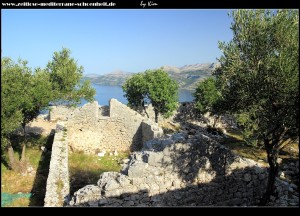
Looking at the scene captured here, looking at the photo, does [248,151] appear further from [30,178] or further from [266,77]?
[30,178]

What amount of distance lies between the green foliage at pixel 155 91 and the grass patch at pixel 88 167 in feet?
54.2

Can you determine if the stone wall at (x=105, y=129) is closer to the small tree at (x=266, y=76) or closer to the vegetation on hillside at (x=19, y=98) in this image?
the vegetation on hillside at (x=19, y=98)

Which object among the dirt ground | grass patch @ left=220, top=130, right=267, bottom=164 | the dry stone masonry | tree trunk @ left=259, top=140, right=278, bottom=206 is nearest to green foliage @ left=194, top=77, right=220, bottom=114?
grass patch @ left=220, top=130, right=267, bottom=164

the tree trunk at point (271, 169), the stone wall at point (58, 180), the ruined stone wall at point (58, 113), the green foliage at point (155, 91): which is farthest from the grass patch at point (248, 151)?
the ruined stone wall at point (58, 113)

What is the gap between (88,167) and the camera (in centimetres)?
2464

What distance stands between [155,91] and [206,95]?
7.70 meters

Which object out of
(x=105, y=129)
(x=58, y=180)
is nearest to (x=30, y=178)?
(x=58, y=180)

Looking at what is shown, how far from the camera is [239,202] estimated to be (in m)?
15.8

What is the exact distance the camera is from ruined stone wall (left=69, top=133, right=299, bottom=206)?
1479cm

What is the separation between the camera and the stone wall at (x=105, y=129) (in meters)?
28.6

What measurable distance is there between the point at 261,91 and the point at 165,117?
31562mm

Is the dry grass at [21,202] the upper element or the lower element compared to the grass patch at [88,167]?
upper

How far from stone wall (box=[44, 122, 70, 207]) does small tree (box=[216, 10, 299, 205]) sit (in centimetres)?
988
